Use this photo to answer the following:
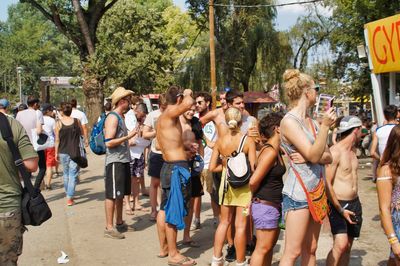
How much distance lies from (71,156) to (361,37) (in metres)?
14.6

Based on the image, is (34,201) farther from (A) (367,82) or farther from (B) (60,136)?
(A) (367,82)

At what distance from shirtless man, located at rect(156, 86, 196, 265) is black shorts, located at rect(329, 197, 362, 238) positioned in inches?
66.4

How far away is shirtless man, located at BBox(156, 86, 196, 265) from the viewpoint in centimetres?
527

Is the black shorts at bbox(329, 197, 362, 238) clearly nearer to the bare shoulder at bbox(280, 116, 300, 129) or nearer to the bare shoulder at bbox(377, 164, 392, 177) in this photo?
the bare shoulder at bbox(377, 164, 392, 177)

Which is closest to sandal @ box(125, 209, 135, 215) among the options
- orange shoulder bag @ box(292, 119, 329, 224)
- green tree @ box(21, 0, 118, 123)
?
orange shoulder bag @ box(292, 119, 329, 224)

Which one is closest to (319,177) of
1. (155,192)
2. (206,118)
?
(206,118)

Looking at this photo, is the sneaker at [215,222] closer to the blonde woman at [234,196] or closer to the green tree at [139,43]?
the blonde woman at [234,196]

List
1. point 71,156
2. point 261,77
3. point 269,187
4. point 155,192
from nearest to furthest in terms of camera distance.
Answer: point 269,187
point 155,192
point 71,156
point 261,77

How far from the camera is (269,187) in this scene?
13.8 ft

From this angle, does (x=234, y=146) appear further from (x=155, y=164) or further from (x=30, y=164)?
(x=155, y=164)

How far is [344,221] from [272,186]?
0.71m

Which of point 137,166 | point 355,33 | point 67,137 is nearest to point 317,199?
point 137,166

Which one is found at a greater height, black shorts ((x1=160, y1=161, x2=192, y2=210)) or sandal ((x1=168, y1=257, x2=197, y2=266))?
black shorts ((x1=160, y1=161, x2=192, y2=210))

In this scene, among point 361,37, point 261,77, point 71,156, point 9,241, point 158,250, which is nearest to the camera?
point 9,241
